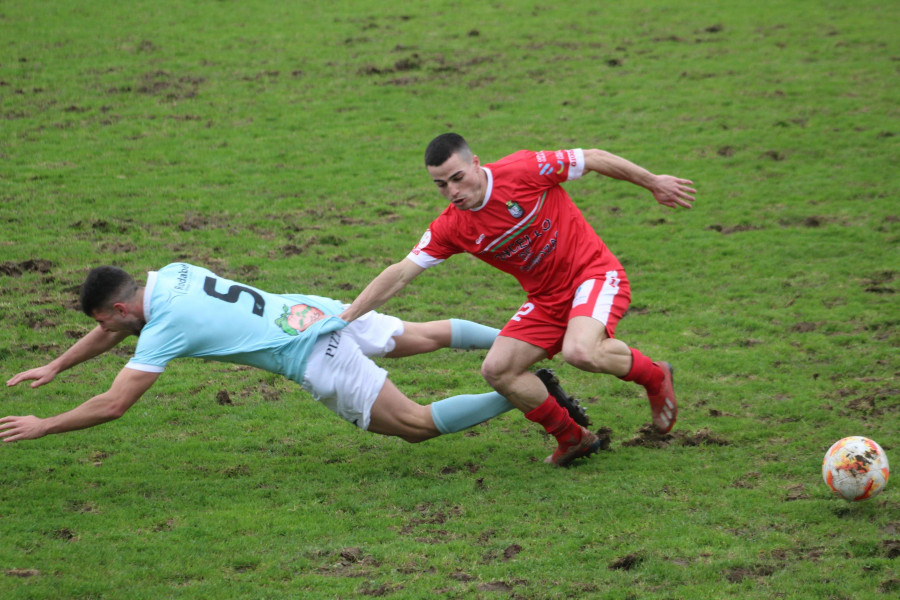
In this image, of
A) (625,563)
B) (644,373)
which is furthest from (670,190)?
(625,563)

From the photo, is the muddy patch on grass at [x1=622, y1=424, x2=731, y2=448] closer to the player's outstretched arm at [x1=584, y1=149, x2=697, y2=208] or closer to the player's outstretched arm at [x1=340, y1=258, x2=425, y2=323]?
the player's outstretched arm at [x1=584, y1=149, x2=697, y2=208]


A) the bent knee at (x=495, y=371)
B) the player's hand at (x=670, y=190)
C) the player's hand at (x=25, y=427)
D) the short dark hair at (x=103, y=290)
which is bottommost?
the player's hand at (x=25, y=427)

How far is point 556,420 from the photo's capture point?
5.92m

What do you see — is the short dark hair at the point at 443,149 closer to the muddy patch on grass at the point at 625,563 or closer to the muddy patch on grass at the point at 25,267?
the muddy patch on grass at the point at 625,563

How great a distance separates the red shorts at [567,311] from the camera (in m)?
5.86

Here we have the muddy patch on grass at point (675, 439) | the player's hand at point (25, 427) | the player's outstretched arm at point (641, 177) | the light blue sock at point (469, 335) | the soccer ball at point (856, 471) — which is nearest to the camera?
the soccer ball at point (856, 471)

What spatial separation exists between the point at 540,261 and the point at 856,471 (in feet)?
7.64

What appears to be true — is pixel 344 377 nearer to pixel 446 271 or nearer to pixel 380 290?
pixel 380 290

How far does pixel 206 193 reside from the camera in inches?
452

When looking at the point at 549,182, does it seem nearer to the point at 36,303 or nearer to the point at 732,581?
the point at 732,581

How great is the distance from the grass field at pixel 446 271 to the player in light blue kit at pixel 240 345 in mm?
476

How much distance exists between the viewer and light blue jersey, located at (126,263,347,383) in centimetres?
549

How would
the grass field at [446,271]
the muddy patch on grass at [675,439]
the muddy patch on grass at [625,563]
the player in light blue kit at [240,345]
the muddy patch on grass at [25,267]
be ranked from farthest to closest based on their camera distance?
the muddy patch on grass at [25,267]
the muddy patch on grass at [675,439]
the player in light blue kit at [240,345]
the grass field at [446,271]
the muddy patch on grass at [625,563]

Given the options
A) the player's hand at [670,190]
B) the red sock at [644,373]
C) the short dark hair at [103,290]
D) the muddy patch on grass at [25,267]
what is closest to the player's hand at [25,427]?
the short dark hair at [103,290]
